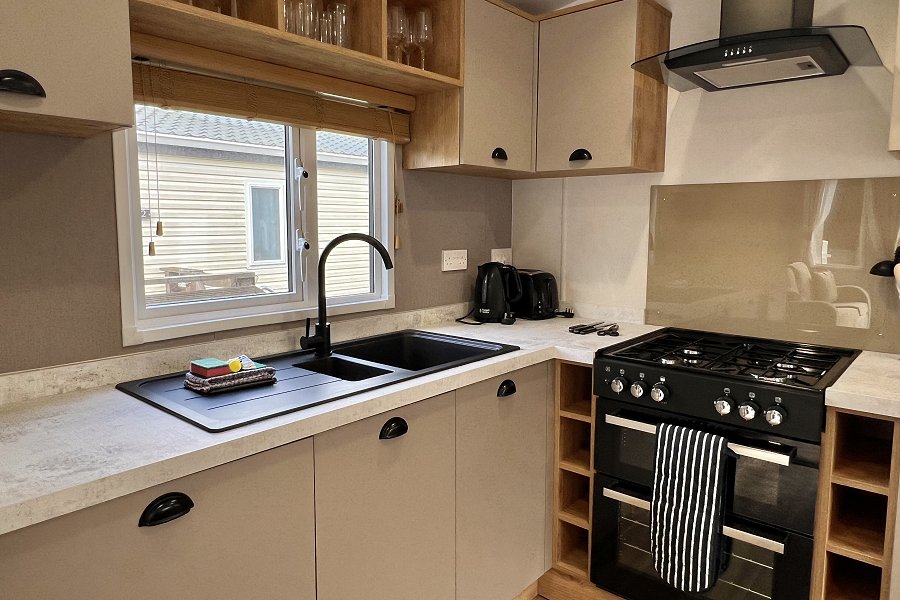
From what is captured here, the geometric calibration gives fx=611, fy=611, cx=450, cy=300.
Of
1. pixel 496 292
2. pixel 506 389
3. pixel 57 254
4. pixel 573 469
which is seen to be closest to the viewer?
pixel 57 254

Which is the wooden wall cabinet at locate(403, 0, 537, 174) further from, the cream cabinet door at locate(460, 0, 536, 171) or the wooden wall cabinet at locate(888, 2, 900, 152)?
the wooden wall cabinet at locate(888, 2, 900, 152)

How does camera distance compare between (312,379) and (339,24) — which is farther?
(339,24)

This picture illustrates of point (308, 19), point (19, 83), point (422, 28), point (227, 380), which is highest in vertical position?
point (422, 28)

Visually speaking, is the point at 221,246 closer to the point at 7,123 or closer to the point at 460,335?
the point at 7,123

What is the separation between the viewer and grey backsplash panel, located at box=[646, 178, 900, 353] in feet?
6.89

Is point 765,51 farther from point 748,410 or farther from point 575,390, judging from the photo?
point 575,390

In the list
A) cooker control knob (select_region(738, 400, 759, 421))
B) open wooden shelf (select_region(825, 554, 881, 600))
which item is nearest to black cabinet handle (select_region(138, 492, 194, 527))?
cooker control knob (select_region(738, 400, 759, 421))

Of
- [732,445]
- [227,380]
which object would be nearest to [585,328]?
[732,445]

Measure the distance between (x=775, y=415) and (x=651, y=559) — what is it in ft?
2.25

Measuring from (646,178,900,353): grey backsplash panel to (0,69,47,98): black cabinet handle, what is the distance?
7.13ft

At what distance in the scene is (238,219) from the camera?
6.70ft

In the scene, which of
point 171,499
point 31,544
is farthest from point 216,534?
point 31,544

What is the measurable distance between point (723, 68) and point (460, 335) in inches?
50.1

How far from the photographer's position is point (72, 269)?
5.20ft
